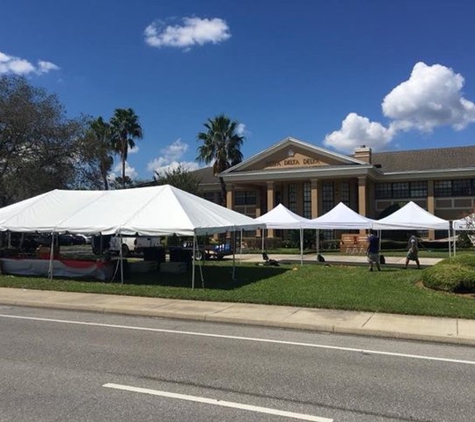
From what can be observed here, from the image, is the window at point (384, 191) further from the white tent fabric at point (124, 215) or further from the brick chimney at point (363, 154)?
the white tent fabric at point (124, 215)

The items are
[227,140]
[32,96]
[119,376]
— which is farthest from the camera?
[227,140]

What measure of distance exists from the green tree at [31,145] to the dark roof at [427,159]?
24.9 m

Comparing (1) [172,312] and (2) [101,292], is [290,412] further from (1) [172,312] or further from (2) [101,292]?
(2) [101,292]

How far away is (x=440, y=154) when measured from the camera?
144 ft

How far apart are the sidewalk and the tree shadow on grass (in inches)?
111

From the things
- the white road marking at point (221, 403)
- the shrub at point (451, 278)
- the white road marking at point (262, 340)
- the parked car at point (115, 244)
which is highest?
the parked car at point (115, 244)

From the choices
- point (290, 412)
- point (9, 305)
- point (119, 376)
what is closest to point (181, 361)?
point (119, 376)

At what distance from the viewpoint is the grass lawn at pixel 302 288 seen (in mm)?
12594

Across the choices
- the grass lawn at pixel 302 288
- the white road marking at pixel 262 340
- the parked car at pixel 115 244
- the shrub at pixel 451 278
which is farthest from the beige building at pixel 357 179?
the white road marking at pixel 262 340

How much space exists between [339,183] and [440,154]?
929 cm

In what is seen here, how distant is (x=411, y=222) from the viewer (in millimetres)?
23859

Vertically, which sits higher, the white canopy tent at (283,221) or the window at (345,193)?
→ the window at (345,193)

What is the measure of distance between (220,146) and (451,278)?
34898mm

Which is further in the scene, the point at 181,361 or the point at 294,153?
the point at 294,153
